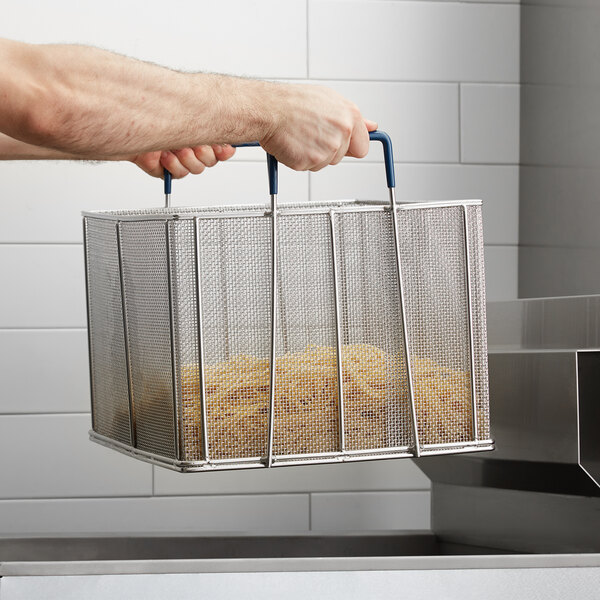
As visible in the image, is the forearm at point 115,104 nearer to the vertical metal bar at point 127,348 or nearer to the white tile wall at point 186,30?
the vertical metal bar at point 127,348

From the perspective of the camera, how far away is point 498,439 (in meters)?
0.76

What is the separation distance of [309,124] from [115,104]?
123mm

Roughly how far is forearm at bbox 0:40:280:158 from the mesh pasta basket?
49 millimetres

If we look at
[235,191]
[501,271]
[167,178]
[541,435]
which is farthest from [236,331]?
[501,271]

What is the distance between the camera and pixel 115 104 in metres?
0.44

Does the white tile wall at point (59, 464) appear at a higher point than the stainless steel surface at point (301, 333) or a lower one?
lower

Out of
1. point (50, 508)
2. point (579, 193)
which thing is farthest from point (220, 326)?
point (50, 508)

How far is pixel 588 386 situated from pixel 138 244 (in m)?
0.41

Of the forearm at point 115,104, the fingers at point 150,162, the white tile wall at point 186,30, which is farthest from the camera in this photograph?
the white tile wall at point 186,30

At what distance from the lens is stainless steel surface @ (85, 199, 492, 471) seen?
19.0 inches

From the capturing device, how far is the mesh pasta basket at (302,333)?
1.59ft

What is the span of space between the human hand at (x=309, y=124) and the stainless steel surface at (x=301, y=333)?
0.04 meters

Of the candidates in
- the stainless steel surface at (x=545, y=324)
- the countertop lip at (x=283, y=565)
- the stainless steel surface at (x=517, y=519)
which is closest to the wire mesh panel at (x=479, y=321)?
the countertop lip at (x=283, y=565)

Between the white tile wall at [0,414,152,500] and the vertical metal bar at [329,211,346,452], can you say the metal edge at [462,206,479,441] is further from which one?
the white tile wall at [0,414,152,500]
